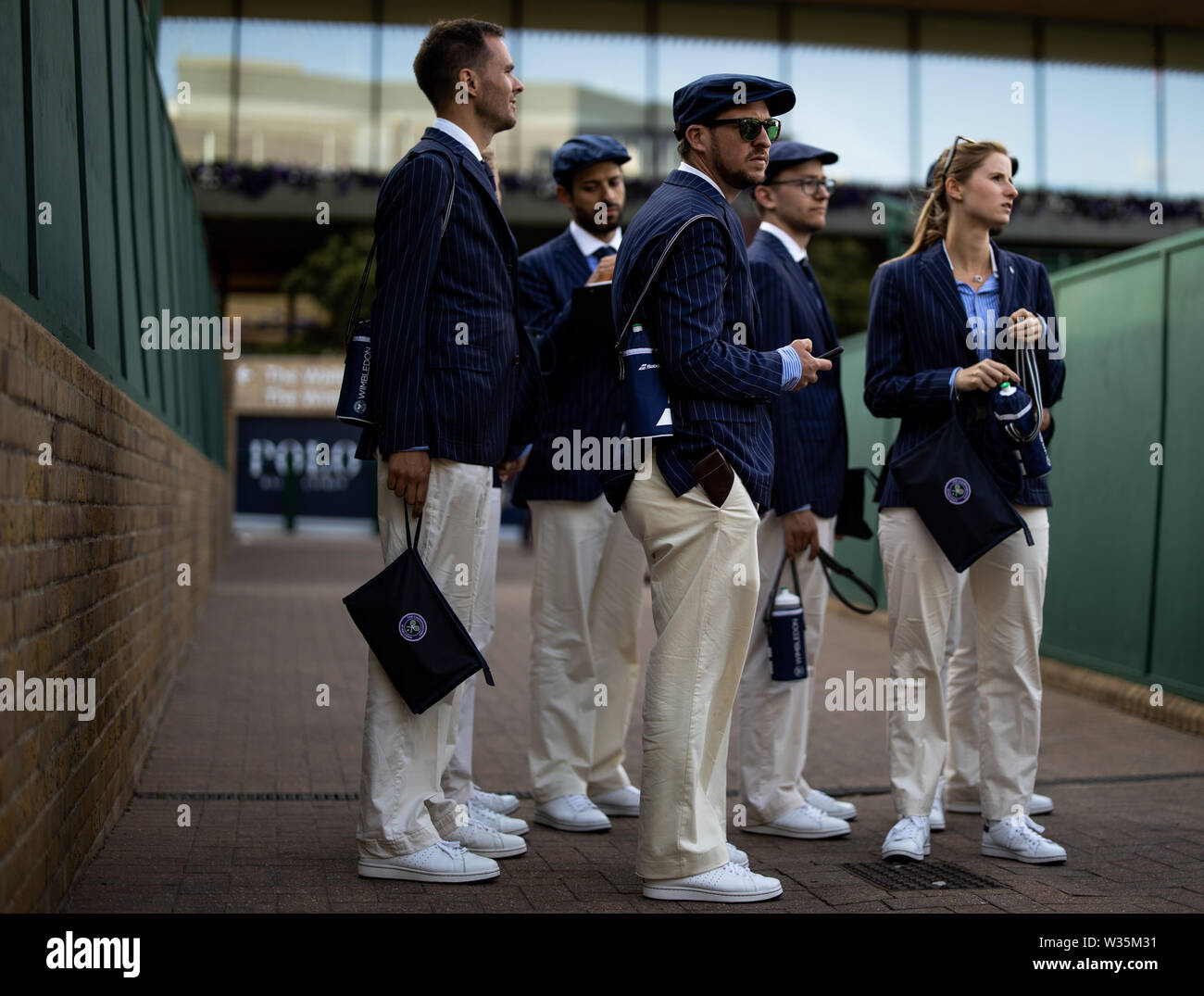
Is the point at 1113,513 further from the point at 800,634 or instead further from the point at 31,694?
the point at 31,694

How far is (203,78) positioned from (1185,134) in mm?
20866

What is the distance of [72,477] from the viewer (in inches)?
155

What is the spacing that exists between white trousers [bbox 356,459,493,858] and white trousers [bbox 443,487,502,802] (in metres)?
0.26

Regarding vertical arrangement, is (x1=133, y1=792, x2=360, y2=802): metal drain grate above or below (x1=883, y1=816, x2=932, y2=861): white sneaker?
below

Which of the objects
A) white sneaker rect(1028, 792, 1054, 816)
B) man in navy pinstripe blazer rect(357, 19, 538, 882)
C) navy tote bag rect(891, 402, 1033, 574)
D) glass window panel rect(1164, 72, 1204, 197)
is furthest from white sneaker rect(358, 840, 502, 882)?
glass window panel rect(1164, 72, 1204, 197)

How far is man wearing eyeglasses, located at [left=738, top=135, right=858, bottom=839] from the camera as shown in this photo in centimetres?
522

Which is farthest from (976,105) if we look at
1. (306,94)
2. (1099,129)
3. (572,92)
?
(306,94)

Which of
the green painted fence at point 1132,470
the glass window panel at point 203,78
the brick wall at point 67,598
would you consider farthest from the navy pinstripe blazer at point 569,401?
the glass window panel at point 203,78

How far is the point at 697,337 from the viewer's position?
13.3 feet

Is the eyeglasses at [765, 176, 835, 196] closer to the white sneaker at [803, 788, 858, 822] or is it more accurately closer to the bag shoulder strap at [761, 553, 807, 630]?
the bag shoulder strap at [761, 553, 807, 630]

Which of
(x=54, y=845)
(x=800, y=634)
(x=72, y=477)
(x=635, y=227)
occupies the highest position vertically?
(x=635, y=227)

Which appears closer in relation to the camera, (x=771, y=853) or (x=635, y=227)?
(x=635, y=227)

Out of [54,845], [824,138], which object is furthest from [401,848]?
[824,138]

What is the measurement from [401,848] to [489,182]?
205 cm
